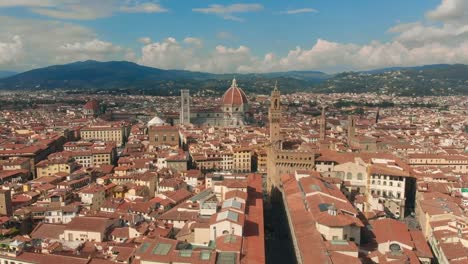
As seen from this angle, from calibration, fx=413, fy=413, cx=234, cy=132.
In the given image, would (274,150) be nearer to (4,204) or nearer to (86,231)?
(86,231)

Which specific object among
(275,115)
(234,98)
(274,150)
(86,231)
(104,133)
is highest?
(275,115)

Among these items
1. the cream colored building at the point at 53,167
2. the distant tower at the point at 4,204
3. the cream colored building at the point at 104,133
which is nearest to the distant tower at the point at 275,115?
the cream colored building at the point at 53,167

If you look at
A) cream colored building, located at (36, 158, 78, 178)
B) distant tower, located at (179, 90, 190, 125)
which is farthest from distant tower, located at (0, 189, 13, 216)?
distant tower, located at (179, 90, 190, 125)

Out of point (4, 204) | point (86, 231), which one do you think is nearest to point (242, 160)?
point (4, 204)

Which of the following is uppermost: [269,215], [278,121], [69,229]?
[278,121]

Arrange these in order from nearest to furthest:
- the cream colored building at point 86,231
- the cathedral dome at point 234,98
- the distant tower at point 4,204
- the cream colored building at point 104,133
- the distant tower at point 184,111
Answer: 1. the cream colored building at point 86,231
2. the distant tower at point 4,204
3. the cream colored building at point 104,133
4. the cathedral dome at point 234,98
5. the distant tower at point 184,111

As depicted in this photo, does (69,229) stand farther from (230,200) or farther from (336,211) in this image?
(336,211)

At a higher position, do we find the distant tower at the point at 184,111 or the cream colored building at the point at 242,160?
the distant tower at the point at 184,111

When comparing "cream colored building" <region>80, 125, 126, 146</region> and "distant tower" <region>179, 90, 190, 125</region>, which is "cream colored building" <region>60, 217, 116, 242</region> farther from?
"distant tower" <region>179, 90, 190, 125</region>

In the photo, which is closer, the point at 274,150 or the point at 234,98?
the point at 274,150

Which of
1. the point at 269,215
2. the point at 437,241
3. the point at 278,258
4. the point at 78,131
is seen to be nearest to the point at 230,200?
the point at 278,258

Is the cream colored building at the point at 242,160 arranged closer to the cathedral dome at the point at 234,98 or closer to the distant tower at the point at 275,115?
the distant tower at the point at 275,115
